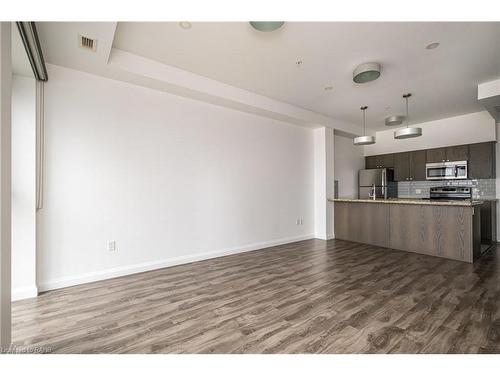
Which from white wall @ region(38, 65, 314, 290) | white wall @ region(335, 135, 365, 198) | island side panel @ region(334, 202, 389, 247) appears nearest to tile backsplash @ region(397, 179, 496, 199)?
white wall @ region(335, 135, 365, 198)

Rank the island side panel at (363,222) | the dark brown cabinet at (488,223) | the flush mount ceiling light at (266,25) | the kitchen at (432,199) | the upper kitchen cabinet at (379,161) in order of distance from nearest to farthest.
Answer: the flush mount ceiling light at (266,25)
the kitchen at (432,199)
the dark brown cabinet at (488,223)
the island side panel at (363,222)
the upper kitchen cabinet at (379,161)

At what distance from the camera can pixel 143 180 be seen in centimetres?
329

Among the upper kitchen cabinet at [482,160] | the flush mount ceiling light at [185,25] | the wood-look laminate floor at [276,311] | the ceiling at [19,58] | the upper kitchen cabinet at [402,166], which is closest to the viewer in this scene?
the wood-look laminate floor at [276,311]

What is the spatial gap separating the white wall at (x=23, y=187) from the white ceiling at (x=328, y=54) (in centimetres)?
118

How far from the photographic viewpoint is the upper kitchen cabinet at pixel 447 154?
5.14 metres

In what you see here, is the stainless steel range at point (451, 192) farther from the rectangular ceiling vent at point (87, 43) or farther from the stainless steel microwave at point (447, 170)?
the rectangular ceiling vent at point (87, 43)

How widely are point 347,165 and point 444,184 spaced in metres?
2.31

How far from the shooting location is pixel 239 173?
4285 millimetres

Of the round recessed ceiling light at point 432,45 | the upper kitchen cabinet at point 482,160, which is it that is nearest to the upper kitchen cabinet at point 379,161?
the upper kitchen cabinet at point 482,160

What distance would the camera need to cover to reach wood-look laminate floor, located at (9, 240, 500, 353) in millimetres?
1692

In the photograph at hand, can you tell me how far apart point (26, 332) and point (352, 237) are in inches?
210

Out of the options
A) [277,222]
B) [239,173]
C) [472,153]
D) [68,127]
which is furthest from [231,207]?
[472,153]

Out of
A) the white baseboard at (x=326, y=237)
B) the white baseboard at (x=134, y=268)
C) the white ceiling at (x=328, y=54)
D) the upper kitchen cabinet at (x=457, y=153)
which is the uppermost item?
the white ceiling at (x=328, y=54)

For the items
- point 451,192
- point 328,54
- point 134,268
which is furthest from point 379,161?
point 134,268
